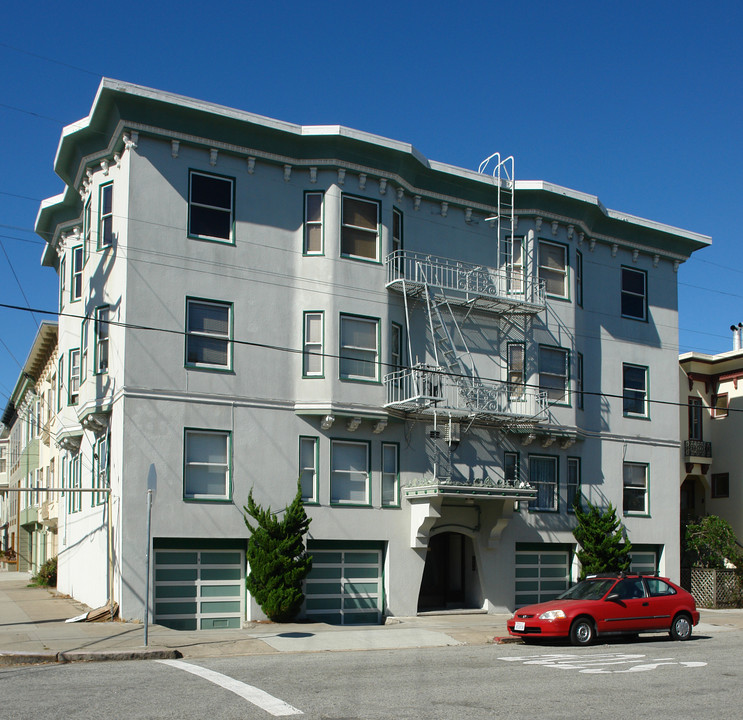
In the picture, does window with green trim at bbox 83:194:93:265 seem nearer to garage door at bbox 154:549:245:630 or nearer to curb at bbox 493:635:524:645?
garage door at bbox 154:549:245:630

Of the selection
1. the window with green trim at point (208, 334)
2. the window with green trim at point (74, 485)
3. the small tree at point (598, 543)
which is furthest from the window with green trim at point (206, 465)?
the small tree at point (598, 543)

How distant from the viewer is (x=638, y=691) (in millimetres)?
12117

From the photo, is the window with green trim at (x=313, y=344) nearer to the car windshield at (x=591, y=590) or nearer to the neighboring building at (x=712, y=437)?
the car windshield at (x=591, y=590)

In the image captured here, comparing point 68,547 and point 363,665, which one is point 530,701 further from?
point 68,547

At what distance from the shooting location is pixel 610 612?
18.7 meters

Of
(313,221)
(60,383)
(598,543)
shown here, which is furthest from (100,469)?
(598,543)

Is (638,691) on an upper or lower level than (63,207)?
lower

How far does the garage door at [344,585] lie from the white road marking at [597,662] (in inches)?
323

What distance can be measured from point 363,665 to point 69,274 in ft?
60.3

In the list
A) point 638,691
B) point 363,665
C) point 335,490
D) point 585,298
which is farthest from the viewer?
point 585,298

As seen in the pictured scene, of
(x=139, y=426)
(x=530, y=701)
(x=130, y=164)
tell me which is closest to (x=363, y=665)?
(x=530, y=701)

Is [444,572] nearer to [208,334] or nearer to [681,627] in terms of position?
[681,627]

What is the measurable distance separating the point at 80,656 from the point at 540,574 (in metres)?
15.4

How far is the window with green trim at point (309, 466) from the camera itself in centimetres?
2359
